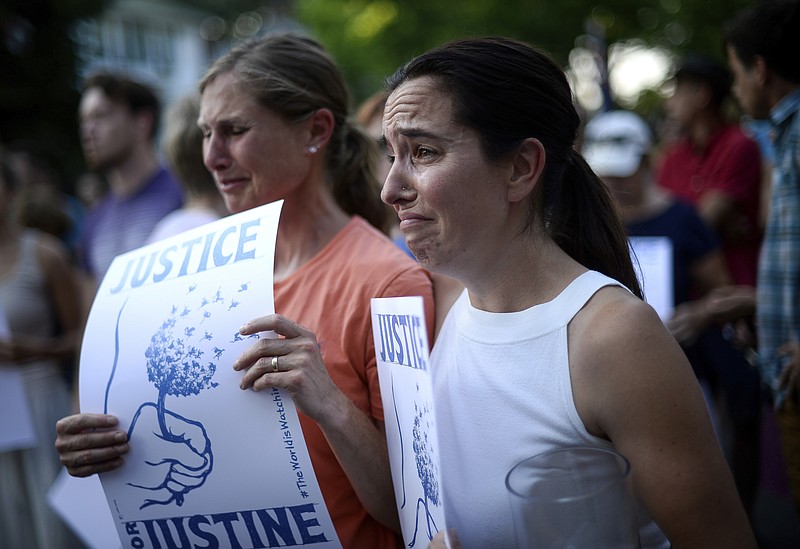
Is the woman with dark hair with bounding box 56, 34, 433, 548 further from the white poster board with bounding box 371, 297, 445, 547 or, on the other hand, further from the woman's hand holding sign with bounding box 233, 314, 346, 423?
the white poster board with bounding box 371, 297, 445, 547

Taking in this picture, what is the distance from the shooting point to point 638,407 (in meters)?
1.56

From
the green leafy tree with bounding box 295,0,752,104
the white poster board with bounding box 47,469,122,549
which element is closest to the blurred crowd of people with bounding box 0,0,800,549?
the white poster board with bounding box 47,469,122,549

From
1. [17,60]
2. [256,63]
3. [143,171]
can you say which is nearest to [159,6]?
[17,60]

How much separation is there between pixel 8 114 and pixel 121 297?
21.4m

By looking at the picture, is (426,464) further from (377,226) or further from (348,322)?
(377,226)

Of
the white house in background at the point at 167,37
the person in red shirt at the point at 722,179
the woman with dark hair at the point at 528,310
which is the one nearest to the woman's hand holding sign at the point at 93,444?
the woman with dark hair at the point at 528,310

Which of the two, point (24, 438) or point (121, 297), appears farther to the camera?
point (24, 438)

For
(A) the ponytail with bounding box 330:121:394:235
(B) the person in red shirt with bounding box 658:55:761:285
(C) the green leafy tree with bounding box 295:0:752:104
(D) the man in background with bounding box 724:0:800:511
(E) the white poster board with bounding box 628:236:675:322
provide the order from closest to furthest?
1. (A) the ponytail with bounding box 330:121:394:235
2. (D) the man in background with bounding box 724:0:800:511
3. (E) the white poster board with bounding box 628:236:675:322
4. (B) the person in red shirt with bounding box 658:55:761:285
5. (C) the green leafy tree with bounding box 295:0:752:104

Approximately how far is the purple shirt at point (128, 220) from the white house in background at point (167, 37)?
28.9 m

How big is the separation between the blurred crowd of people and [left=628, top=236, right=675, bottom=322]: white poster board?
0.10m

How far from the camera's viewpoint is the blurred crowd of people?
1812 millimetres

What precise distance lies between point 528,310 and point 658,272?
6.54 feet

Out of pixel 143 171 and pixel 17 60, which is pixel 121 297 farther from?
pixel 17 60

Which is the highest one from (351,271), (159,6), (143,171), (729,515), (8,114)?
(159,6)
